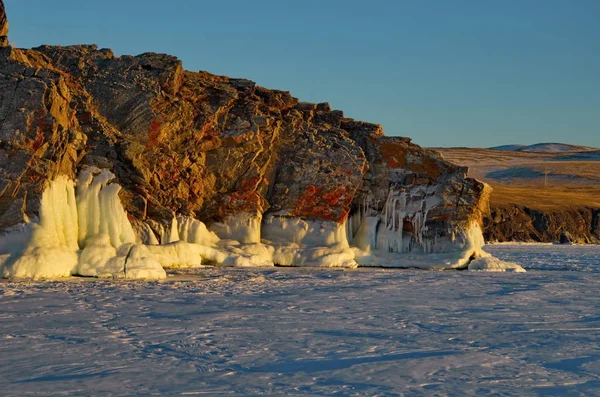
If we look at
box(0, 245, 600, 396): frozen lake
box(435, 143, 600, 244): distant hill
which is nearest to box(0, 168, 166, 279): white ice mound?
box(0, 245, 600, 396): frozen lake

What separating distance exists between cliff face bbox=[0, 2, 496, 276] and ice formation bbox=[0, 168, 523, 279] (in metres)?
0.12

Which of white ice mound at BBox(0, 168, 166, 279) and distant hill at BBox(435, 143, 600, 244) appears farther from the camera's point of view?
distant hill at BBox(435, 143, 600, 244)

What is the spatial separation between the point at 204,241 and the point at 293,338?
550 inches

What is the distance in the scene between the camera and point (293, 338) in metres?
12.5

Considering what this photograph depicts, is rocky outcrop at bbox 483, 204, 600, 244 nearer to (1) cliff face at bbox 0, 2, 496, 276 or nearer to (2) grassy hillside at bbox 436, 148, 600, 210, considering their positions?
(2) grassy hillside at bbox 436, 148, 600, 210

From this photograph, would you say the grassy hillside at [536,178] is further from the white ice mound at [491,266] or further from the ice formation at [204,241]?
the white ice mound at [491,266]

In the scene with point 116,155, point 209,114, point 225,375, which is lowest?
point 225,375

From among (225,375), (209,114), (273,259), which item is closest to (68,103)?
(209,114)

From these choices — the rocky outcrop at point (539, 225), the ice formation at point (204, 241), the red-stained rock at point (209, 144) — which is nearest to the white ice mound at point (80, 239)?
the ice formation at point (204, 241)

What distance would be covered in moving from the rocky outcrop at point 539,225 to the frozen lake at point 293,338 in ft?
110

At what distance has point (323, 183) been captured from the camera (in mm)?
28094

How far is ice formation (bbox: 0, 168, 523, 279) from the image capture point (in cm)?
2034

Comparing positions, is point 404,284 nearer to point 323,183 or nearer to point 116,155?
point 323,183

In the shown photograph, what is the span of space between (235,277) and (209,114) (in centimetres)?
771
